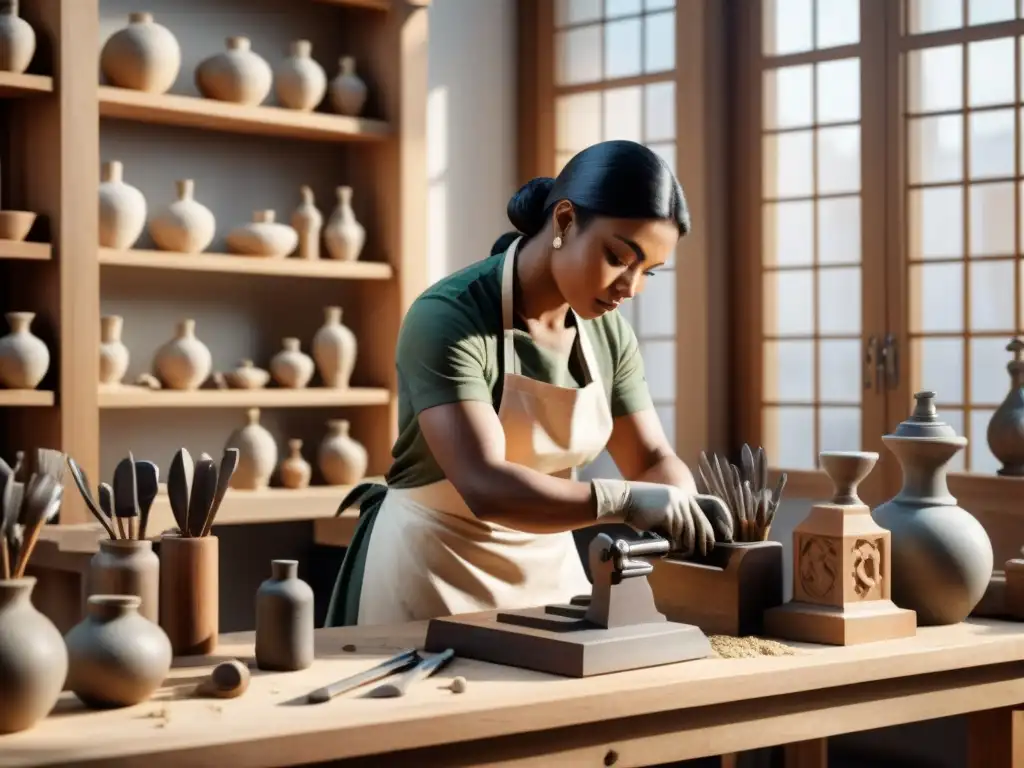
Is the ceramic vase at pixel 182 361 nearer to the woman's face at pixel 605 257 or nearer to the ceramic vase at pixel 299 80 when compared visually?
the ceramic vase at pixel 299 80

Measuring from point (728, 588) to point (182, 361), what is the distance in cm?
277

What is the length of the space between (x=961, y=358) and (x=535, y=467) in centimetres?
228

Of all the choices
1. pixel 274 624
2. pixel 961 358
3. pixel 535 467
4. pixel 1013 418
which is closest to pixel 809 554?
pixel 535 467

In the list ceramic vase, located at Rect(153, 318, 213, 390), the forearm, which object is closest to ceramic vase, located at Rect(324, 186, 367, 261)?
ceramic vase, located at Rect(153, 318, 213, 390)

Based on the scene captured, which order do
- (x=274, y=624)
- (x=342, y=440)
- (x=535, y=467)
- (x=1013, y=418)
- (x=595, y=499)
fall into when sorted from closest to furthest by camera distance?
1. (x=274, y=624)
2. (x=595, y=499)
3. (x=535, y=467)
4. (x=1013, y=418)
5. (x=342, y=440)

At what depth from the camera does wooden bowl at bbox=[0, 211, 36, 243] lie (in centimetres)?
417

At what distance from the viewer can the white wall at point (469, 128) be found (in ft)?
17.5

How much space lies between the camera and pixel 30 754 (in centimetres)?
149

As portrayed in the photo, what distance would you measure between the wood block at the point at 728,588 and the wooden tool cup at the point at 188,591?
756 mm

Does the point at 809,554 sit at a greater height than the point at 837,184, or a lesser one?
Result: lesser

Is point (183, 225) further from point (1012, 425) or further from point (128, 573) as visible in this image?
point (128, 573)

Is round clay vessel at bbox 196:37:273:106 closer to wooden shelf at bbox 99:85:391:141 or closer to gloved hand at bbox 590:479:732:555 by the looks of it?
wooden shelf at bbox 99:85:391:141

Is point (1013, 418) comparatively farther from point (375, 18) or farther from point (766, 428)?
point (375, 18)

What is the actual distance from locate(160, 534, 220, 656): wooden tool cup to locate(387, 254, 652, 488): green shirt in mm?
494
